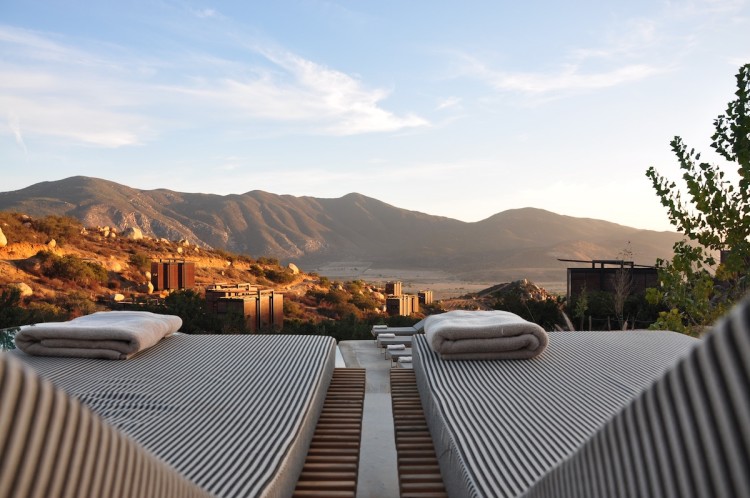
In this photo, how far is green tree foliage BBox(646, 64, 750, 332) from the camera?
4074 millimetres

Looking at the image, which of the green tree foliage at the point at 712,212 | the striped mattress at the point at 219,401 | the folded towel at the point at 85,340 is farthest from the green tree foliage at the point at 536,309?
the folded towel at the point at 85,340

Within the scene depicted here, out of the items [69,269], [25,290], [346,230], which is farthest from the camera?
[346,230]

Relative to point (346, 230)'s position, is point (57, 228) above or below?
below

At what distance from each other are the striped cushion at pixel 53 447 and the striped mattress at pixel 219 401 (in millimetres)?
784

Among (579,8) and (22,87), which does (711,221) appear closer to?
(579,8)

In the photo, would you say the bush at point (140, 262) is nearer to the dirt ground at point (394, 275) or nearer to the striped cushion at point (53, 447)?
the dirt ground at point (394, 275)

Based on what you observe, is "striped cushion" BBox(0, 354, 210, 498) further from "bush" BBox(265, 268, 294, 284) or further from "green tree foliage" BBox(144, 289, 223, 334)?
"bush" BBox(265, 268, 294, 284)

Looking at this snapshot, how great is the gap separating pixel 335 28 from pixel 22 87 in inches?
576

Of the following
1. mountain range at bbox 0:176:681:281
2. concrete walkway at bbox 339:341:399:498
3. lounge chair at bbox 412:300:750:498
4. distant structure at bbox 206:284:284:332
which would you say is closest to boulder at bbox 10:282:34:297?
distant structure at bbox 206:284:284:332

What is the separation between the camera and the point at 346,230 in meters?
63.1

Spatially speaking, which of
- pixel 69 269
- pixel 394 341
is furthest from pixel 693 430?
pixel 69 269

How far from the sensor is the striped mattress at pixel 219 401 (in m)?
1.87

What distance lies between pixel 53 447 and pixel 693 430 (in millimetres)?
783

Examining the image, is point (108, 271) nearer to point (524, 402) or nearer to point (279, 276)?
point (279, 276)
